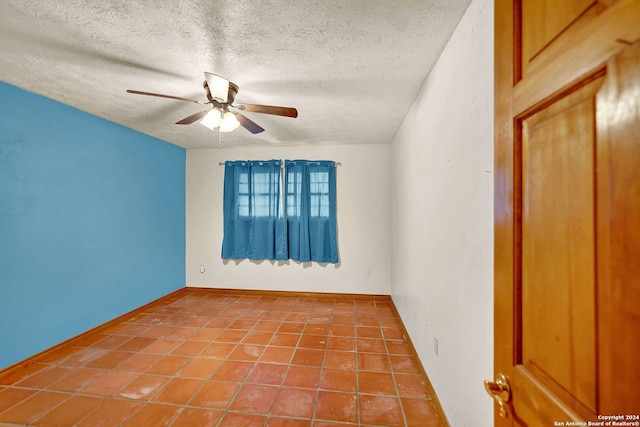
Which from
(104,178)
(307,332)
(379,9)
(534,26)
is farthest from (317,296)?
(534,26)

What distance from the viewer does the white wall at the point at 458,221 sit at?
1.10 meters

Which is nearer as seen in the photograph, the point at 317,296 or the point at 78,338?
the point at 78,338

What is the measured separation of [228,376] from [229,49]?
2.47 metres

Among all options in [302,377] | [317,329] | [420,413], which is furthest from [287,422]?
[317,329]

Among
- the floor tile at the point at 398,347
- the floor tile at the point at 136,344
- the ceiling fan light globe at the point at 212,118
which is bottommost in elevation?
the floor tile at the point at 136,344

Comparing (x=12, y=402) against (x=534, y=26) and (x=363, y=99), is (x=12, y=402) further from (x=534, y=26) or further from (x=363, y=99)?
(x=363, y=99)

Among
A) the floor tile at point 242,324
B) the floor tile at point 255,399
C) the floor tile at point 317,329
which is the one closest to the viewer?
the floor tile at point 255,399

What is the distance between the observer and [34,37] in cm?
153

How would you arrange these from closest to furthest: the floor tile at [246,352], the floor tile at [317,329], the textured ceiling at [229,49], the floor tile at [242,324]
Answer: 1. the textured ceiling at [229,49]
2. the floor tile at [246,352]
3. the floor tile at [317,329]
4. the floor tile at [242,324]

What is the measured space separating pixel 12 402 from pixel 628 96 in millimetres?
3373

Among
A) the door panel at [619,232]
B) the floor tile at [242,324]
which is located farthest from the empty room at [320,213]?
the floor tile at [242,324]

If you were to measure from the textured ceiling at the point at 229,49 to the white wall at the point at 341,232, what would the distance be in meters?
1.32

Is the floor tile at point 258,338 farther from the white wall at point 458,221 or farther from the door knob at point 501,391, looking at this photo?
the door knob at point 501,391

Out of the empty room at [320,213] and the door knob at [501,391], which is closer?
the empty room at [320,213]
